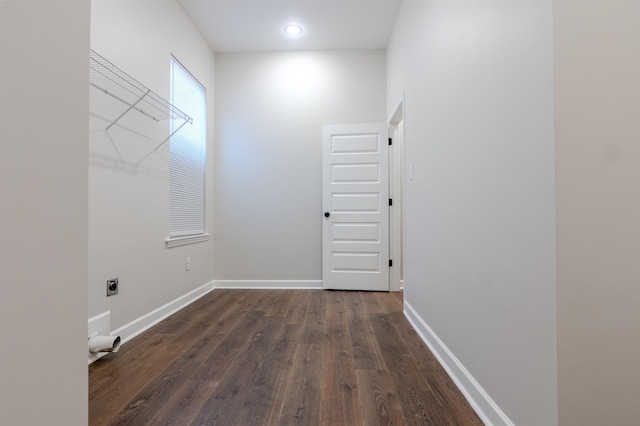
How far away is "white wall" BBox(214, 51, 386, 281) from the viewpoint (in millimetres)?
3541

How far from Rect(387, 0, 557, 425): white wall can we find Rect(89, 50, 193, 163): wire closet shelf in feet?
5.86

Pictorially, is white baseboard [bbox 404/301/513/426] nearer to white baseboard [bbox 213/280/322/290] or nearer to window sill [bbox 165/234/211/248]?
white baseboard [bbox 213/280/322/290]

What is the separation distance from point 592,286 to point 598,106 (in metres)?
0.51

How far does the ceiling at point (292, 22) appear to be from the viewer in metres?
2.76

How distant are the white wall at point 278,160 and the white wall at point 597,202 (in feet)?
9.09

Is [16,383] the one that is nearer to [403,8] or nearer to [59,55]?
[59,55]

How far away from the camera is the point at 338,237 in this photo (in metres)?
3.45

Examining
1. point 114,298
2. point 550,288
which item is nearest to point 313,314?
point 114,298

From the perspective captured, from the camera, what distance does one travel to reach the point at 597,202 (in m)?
0.86

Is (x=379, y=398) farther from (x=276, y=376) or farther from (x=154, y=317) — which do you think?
(x=154, y=317)

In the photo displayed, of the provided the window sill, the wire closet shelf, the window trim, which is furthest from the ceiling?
the window sill

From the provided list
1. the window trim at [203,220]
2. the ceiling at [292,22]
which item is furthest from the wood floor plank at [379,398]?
the ceiling at [292,22]

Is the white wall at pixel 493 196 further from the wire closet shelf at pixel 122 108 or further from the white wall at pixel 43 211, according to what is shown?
the wire closet shelf at pixel 122 108

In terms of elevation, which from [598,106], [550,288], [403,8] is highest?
[403,8]
